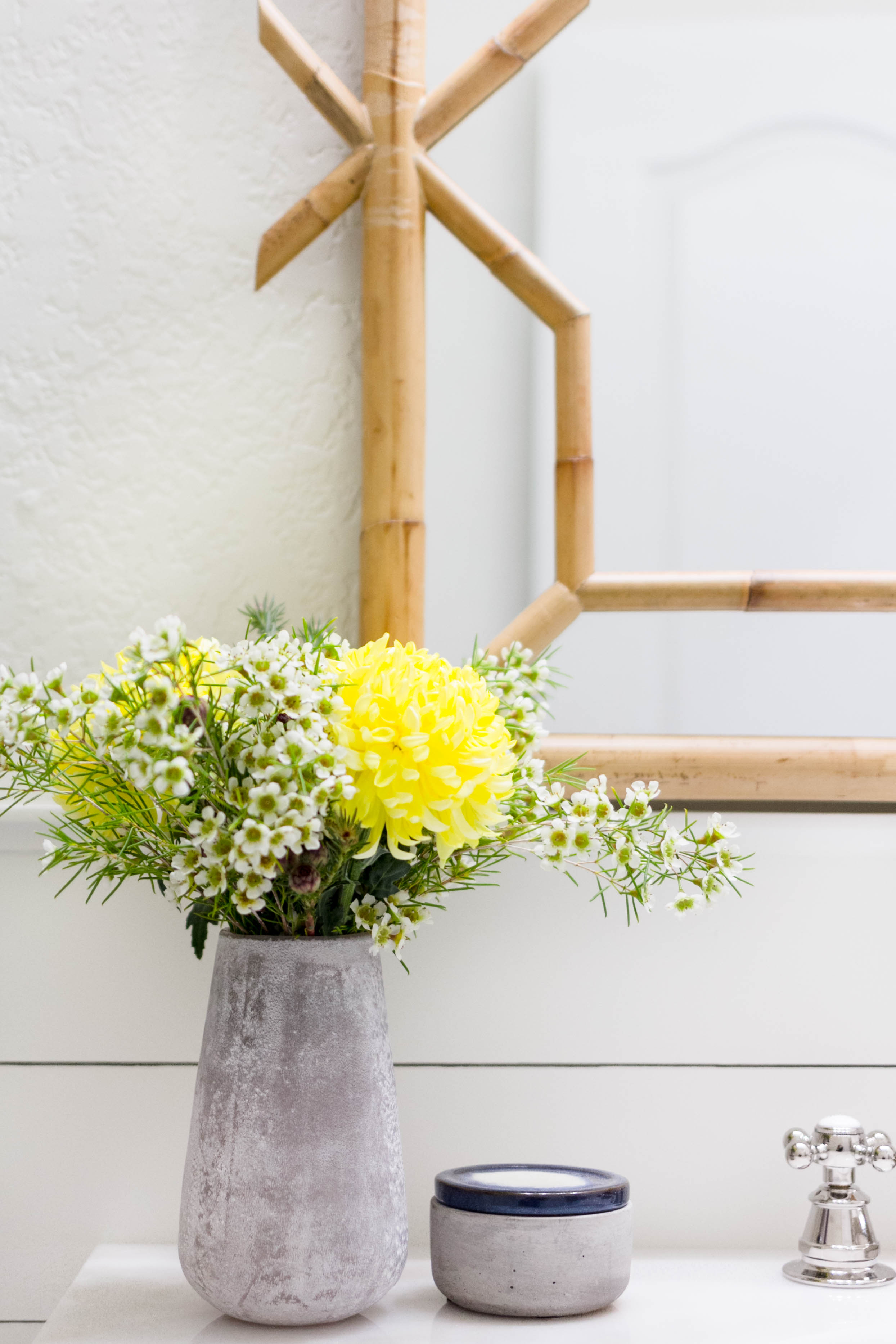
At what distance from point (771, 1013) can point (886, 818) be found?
0.54 ft

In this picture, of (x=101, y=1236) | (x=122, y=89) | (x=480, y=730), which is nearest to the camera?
(x=480, y=730)

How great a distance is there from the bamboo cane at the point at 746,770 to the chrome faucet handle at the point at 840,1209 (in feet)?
0.74

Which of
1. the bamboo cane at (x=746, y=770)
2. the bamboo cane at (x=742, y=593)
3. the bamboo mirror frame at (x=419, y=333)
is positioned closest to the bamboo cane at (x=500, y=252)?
the bamboo mirror frame at (x=419, y=333)

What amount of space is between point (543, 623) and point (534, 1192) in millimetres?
395

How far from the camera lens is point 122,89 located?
2.85ft

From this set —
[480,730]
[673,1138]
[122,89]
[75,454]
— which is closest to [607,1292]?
[673,1138]

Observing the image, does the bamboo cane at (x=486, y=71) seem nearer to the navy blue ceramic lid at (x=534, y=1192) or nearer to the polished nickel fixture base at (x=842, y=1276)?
the navy blue ceramic lid at (x=534, y=1192)

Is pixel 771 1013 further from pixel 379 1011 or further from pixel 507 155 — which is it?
pixel 507 155

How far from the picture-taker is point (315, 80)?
0.84 metres

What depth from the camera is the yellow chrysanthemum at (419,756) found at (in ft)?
1.72

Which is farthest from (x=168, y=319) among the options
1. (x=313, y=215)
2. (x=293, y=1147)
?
(x=293, y=1147)

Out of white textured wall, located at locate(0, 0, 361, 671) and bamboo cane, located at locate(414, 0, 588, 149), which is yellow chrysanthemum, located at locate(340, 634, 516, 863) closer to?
white textured wall, located at locate(0, 0, 361, 671)

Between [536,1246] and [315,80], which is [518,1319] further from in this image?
[315,80]

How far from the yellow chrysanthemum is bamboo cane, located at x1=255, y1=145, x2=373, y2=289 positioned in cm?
45
